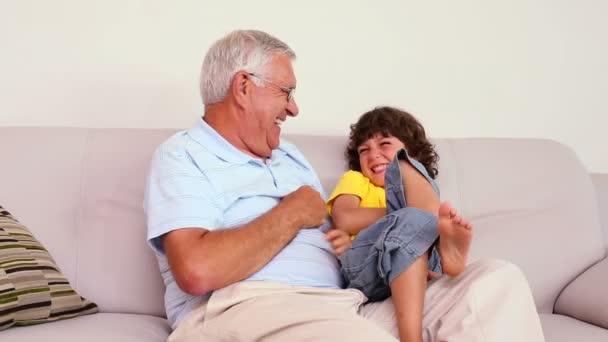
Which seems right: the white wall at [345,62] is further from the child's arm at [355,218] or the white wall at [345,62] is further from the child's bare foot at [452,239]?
the child's bare foot at [452,239]

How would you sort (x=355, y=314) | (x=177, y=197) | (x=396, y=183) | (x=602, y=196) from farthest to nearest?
(x=602, y=196)
(x=396, y=183)
(x=177, y=197)
(x=355, y=314)

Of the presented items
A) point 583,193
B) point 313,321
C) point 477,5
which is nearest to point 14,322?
point 313,321

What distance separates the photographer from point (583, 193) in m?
2.26

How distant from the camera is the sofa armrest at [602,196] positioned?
2406 millimetres

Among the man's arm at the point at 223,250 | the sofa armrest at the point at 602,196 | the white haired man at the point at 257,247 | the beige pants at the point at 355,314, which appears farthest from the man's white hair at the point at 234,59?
the sofa armrest at the point at 602,196

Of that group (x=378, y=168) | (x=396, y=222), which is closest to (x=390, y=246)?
(x=396, y=222)

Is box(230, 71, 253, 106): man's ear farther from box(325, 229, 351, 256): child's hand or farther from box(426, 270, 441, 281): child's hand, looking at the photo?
box(426, 270, 441, 281): child's hand

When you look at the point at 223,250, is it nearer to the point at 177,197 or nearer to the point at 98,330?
the point at 177,197

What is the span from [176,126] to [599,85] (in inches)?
66.7

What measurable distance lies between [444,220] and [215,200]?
53cm

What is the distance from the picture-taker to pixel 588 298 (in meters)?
1.96

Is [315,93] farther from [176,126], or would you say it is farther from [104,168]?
[104,168]

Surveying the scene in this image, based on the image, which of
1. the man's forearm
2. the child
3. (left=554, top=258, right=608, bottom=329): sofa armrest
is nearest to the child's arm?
the child

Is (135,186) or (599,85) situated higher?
(599,85)
